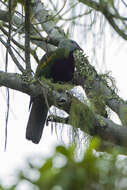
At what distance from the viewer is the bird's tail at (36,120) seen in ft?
10.2

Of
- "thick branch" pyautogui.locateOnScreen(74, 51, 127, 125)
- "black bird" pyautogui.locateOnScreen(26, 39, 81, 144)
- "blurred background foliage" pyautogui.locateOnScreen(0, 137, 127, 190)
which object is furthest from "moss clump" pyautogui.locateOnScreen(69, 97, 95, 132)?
"black bird" pyautogui.locateOnScreen(26, 39, 81, 144)

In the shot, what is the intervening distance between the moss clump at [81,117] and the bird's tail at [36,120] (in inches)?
49.2

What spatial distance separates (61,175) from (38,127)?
2516 mm

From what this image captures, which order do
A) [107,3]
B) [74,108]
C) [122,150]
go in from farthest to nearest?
[74,108], [107,3], [122,150]

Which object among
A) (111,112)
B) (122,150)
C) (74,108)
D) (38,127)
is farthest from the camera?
(38,127)

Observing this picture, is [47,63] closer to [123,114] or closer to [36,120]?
[36,120]

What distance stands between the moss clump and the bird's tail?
125 cm

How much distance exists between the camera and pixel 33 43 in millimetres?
2764

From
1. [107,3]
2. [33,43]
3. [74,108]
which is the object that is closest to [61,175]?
[107,3]

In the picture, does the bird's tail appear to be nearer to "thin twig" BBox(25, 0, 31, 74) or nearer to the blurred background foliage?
"thin twig" BBox(25, 0, 31, 74)

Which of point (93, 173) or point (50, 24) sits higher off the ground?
point (50, 24)

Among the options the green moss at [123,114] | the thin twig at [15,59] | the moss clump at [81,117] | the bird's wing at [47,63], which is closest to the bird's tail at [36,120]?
the bird's wing at [47,63]

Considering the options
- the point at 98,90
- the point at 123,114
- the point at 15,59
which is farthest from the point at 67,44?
the point at 123,114

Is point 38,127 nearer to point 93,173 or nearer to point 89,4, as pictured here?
point 89,4
